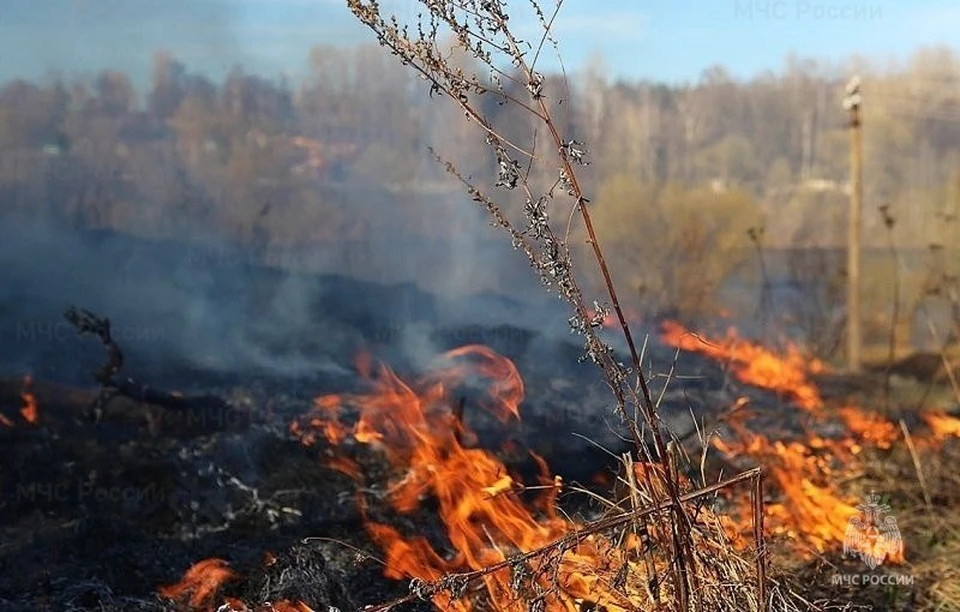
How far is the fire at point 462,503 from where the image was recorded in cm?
331

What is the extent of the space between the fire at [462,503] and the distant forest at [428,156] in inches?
133

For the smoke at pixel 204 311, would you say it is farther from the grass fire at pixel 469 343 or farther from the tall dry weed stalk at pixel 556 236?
the tall dry weed stalk at pixel 556 236

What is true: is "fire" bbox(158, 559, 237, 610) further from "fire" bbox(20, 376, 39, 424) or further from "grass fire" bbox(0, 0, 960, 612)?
"fire" bbox(20, 376, 39, 424)

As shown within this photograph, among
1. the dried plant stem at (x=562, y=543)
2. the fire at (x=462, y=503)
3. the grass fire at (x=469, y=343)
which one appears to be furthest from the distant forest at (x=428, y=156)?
the dried plant stem at (x=562, y=543)

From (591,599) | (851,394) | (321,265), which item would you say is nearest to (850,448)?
(851,394)

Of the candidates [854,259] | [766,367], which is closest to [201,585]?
[766,367]

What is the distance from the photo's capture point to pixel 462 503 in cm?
512

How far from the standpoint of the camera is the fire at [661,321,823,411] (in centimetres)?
1005

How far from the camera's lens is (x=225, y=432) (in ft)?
23.9

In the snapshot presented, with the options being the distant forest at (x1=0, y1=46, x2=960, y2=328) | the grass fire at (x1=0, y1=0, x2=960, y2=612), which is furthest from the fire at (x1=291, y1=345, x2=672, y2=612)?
the distant forest at (x1=0, y1=46, x2=960, y2=328)

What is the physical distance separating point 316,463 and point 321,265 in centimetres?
670

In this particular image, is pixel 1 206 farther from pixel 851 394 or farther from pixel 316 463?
pixel 851 394

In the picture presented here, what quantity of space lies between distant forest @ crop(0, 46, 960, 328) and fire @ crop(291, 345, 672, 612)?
11.1 ft

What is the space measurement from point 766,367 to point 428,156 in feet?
21.6
